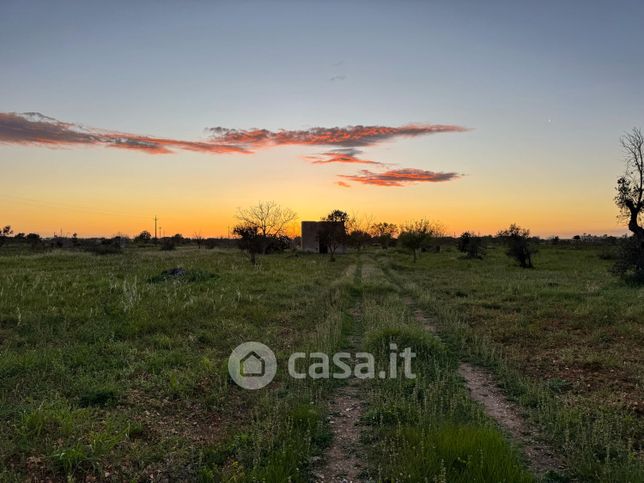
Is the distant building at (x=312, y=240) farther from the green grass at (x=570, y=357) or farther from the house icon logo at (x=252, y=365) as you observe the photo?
the house icon logo at (x=252, y=365)

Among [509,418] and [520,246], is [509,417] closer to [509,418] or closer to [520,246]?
[509,418]

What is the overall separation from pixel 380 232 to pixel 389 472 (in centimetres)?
11701

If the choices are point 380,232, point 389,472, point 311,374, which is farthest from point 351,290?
point 380,232

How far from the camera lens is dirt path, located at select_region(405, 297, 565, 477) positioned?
516 cm

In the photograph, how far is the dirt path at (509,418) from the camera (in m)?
5.16

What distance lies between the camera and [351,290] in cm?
2173

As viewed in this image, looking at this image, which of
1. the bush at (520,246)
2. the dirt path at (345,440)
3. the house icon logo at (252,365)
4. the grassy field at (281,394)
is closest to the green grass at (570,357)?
the grassy field at (281,394)

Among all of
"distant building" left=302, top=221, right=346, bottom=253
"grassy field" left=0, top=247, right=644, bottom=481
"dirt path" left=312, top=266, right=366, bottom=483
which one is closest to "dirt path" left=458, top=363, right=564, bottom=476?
"grassy field" left=0, top=247, right=644, bottom=481

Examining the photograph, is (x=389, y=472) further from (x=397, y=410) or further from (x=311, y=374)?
(x=311, y=374)

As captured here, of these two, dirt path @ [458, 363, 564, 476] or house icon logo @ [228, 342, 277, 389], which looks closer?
dirt path @ [458, 363, 564, 476]

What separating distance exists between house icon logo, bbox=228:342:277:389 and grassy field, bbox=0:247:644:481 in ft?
0.76

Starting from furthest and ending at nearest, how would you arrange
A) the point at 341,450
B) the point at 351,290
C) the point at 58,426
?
the point at 351,290 < the point at 58,426 < the point at 341,450

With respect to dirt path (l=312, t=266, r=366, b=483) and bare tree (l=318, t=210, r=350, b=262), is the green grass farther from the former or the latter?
bare tree (l=318, t=210, r=350, b=262)

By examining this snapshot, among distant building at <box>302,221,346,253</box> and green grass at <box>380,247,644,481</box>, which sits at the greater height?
distant building at <box>302,221,346,253</box>
